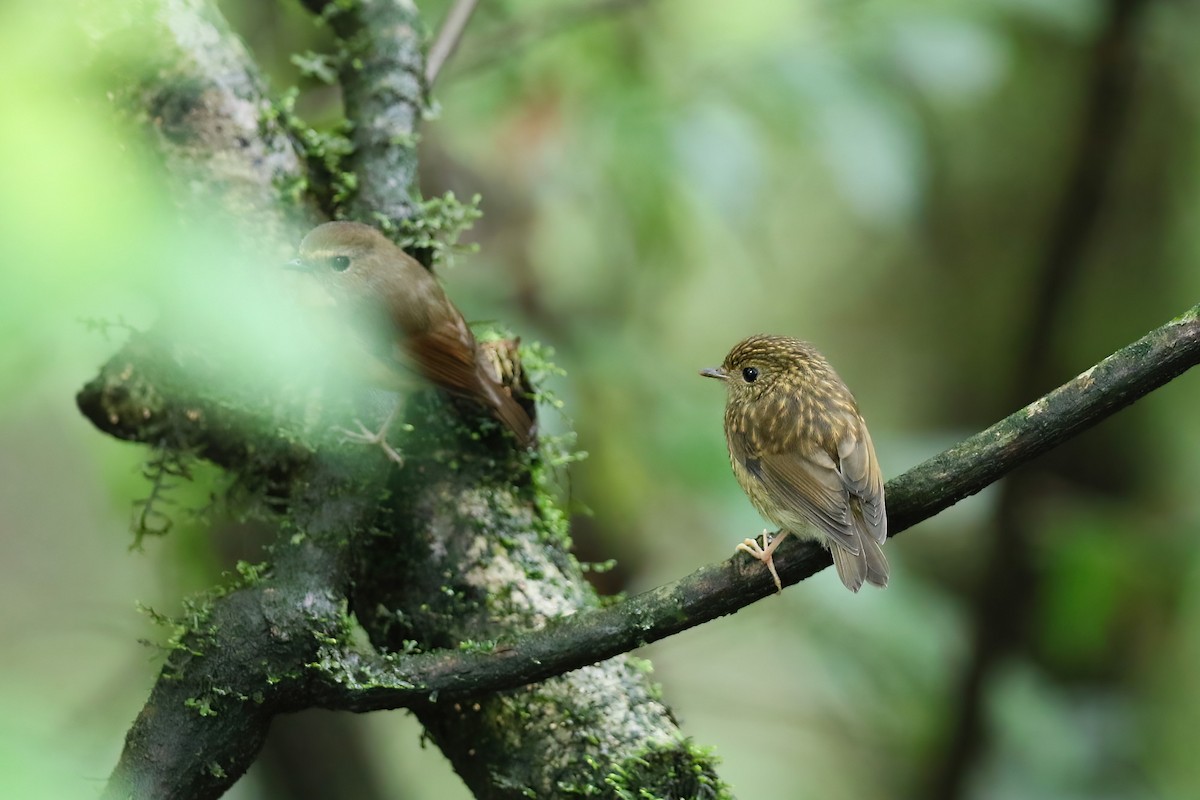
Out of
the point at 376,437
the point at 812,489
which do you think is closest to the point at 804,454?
the point at 812,489

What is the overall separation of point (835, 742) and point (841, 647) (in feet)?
7.31

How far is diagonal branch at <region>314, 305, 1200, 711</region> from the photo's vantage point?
1882 mm

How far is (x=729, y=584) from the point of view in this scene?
Answer: 200 centimetres

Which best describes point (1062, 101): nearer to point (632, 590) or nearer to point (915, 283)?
point (915, 283)

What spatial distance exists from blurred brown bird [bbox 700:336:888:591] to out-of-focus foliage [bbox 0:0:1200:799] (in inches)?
18.9

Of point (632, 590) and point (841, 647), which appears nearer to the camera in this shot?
point (841, 647)

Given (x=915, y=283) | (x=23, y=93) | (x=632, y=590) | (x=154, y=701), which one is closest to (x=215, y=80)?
(x=154, y=701)

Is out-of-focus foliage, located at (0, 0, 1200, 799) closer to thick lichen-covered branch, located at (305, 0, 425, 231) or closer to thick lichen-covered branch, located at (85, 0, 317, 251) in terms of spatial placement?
thick lichen-covered branch, located at (85, 0, 317, 251)

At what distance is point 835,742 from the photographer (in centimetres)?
648

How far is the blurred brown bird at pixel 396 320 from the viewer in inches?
103

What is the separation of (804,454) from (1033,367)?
2.61 metres

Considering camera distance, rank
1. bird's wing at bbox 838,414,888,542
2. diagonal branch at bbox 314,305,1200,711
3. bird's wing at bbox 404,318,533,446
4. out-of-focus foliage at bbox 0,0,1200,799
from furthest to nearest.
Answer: out-of-focus foliage at bbox 0,0,1200,799
bird's wing at bbox 404,318,533,446
bird's wing at bbox 838,414,888,542
diagonal branch at bbox 314,305,1200,711

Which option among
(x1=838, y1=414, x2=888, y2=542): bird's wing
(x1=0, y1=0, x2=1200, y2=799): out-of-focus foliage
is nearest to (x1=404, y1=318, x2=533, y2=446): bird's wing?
(x1=0, y1=0, x2=1200, y2=799): out-of-focus foliage

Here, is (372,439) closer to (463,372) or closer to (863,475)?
(463,372)
